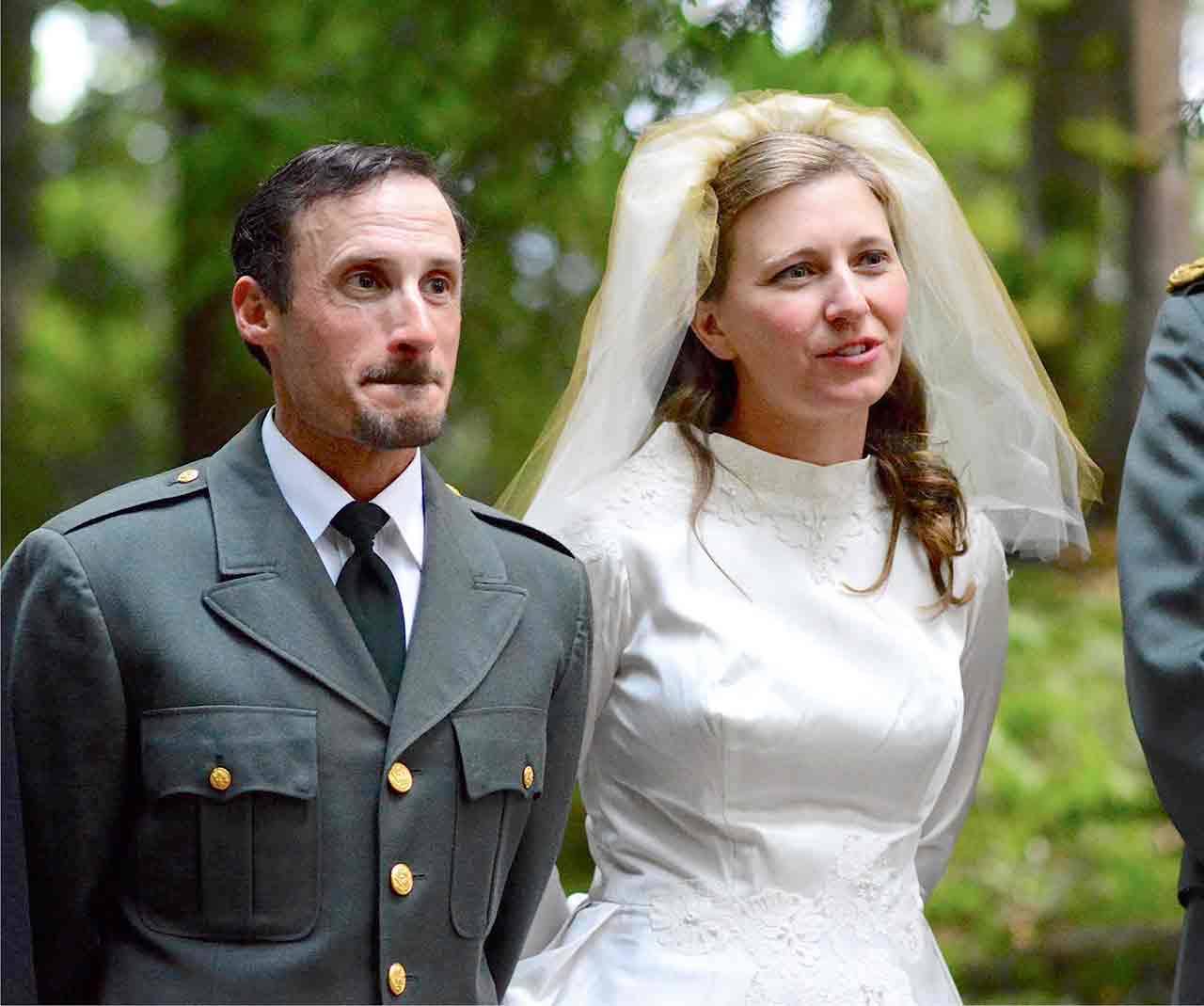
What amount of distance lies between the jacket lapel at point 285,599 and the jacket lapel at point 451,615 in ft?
0.19

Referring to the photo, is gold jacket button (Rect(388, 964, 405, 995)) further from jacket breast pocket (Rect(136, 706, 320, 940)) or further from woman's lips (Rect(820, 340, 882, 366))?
woman's lips (Rect(820, 340, 882, 366))

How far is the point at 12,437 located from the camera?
12.0 m

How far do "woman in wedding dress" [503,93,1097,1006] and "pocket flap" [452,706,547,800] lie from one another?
1.65ft

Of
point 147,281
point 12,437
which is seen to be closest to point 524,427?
point 12,437

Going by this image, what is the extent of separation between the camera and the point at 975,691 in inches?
149

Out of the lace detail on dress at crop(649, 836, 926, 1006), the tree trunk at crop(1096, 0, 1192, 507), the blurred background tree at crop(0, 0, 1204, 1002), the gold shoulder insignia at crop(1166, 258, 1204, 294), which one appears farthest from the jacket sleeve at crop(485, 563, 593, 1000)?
the tree trunk at crop(1096, 0, 1192, 507)

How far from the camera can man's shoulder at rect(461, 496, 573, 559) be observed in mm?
3092

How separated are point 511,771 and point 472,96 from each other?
3.22 meters

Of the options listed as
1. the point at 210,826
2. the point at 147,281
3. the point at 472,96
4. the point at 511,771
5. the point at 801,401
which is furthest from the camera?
the point at 147,281

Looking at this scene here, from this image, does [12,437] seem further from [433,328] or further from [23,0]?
[433,328]

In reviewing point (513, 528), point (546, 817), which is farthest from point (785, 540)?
point (546, 817)

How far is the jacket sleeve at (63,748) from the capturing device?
2.62 m

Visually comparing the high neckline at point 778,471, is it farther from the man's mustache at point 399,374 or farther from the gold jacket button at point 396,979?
the gold jacket button at point 396,979

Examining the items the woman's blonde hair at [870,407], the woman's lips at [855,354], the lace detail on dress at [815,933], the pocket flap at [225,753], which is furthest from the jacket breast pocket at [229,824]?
the woman's lips at [855,354]
